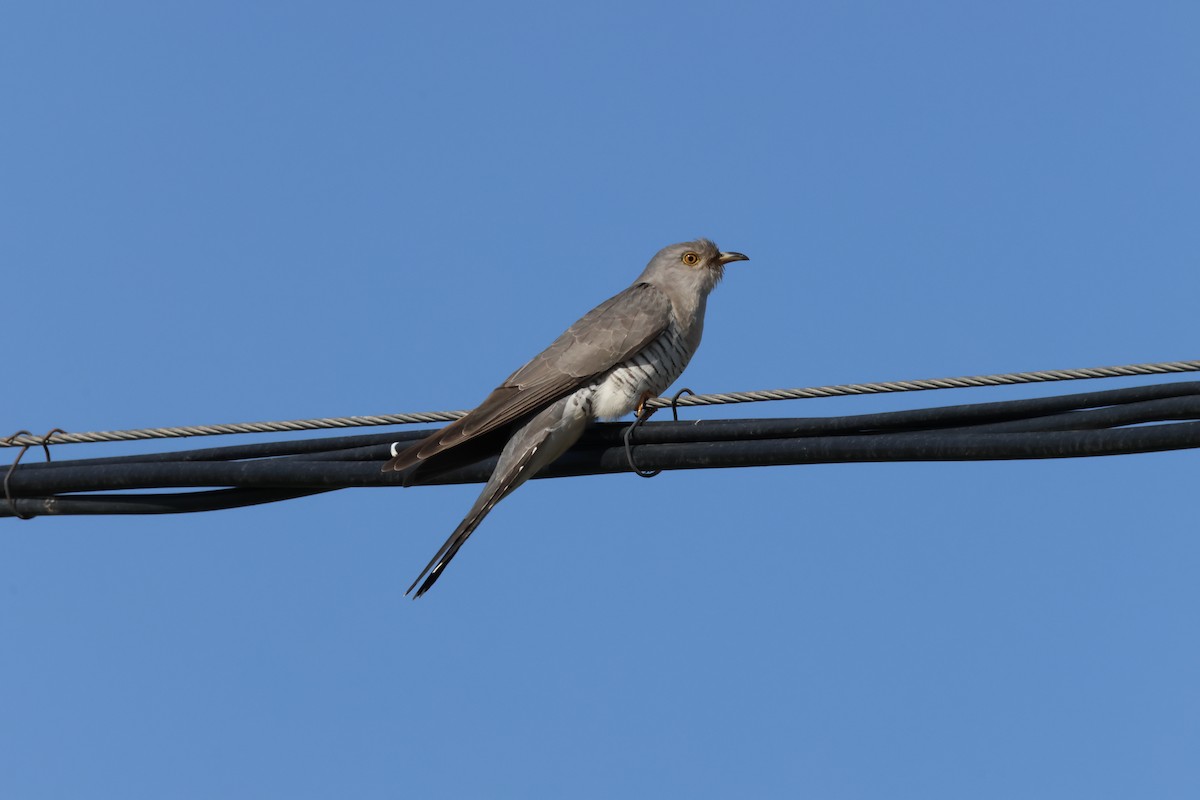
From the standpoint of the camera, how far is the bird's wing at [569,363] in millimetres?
4879

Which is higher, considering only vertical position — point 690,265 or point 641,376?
point 690,265

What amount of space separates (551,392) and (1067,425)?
2134 mm

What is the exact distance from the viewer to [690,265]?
21.8 ft

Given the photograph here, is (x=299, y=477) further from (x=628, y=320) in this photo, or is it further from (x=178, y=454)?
(x=628, y=320)

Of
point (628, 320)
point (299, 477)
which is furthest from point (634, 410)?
point (299, 477)

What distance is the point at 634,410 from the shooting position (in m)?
5.69

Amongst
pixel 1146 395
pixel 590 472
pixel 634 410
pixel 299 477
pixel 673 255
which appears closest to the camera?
pixel 1146 395

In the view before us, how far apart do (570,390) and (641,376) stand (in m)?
0.41

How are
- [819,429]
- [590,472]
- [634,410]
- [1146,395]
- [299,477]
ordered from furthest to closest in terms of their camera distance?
[634,410] → [590,472] → [299,477] → [819,429] → [1146,395]

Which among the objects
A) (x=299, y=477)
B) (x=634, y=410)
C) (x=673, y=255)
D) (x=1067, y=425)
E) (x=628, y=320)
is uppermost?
(x=673, y=255)

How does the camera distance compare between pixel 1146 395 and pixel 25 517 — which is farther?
pixel 25 517

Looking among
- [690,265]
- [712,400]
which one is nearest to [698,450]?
[712,400]

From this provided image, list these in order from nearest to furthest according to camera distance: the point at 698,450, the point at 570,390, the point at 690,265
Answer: the point at 698,450 < the point at 570,390 < the point at 690,265

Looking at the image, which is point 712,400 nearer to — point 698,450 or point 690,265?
point 698,450
